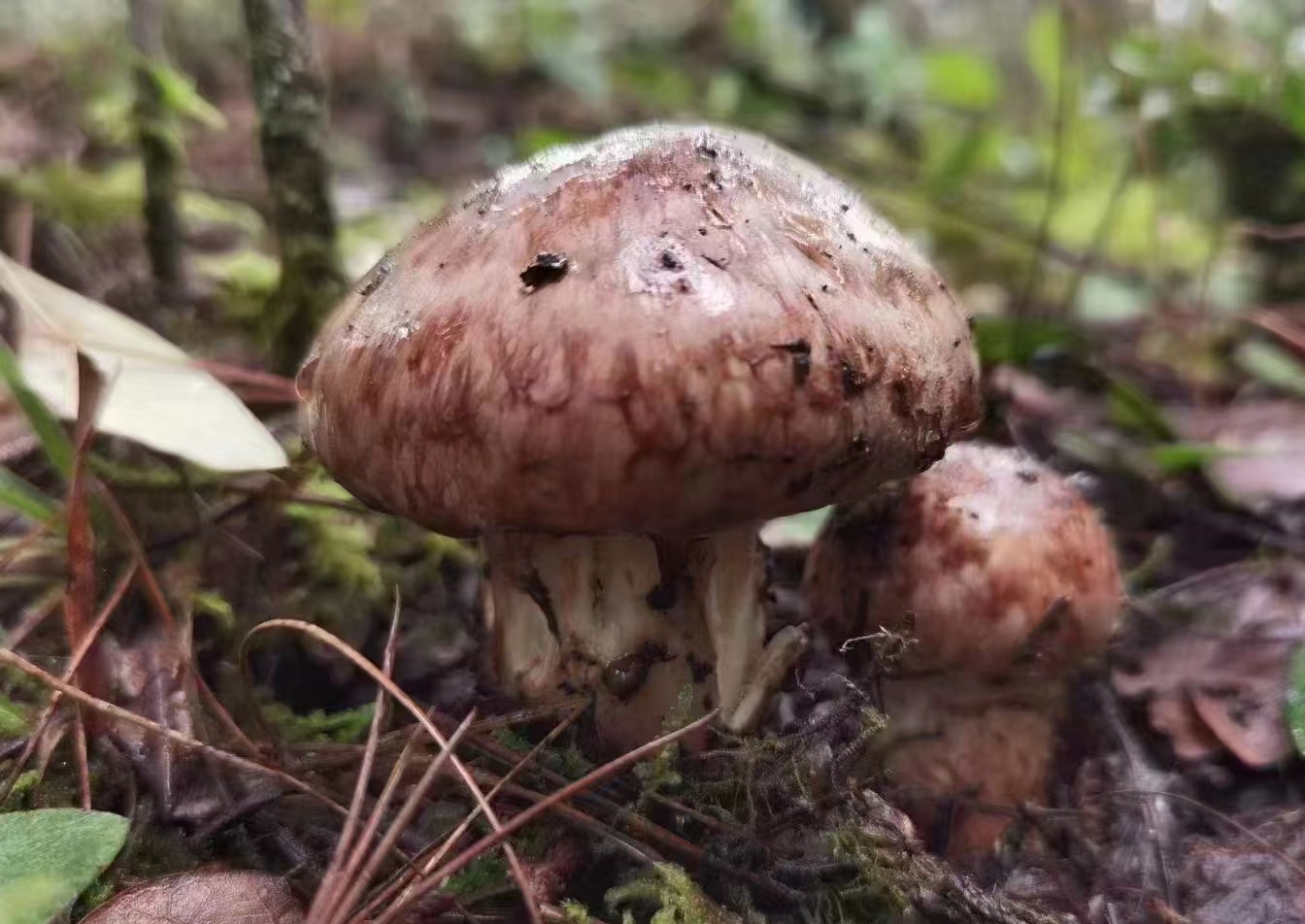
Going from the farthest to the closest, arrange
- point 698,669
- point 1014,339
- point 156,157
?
1. point 1014,339
2. point 156,157
3. point 698,669

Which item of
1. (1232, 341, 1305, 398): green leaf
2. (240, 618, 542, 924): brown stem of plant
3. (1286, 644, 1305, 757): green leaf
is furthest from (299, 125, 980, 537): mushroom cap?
(1232, 341, 1305, 398): green leaf

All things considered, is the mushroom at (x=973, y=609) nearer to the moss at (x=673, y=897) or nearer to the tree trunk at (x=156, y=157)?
the moss at (x=673, y=897)

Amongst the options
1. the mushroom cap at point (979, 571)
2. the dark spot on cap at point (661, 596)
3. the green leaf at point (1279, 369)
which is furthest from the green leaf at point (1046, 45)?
the dark spot on cap at point (661, 596)

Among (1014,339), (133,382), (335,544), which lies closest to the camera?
(133,382)

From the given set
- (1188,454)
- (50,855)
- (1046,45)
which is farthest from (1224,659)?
(1046,45)

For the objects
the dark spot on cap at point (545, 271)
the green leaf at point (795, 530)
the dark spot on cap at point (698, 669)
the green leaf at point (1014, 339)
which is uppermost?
the green leaf at point (1014, 339)

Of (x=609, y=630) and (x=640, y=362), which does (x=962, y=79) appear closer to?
(x=609, y=630)
